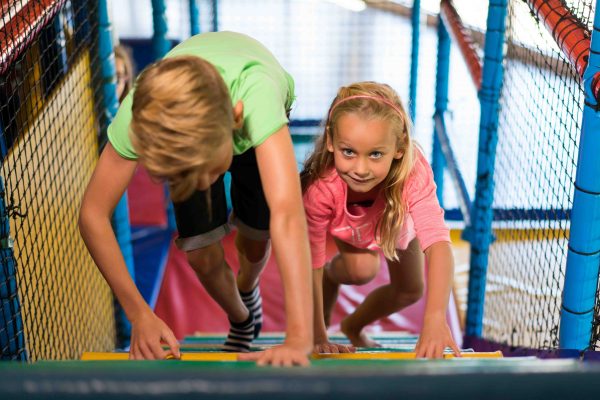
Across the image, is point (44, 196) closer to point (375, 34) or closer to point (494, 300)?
point (494, 300)

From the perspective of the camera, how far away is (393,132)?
58.4 inches

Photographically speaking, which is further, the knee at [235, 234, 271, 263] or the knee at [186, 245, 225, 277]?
the knee at [235, 234, 271, 263]

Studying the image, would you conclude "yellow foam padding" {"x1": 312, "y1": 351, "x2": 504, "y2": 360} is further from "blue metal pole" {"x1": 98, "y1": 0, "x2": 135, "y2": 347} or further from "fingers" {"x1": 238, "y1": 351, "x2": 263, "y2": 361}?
"blue metal pole" {"x1": 98, "y1": 0, "x2": 135, "y2": 347}

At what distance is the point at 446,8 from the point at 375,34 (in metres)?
2.68

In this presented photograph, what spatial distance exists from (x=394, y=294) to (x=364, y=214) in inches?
18.4

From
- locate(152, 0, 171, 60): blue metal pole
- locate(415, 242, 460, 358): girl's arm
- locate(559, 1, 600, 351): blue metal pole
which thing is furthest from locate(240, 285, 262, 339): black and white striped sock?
locate(152, 0, 171, 60): blue metal pole

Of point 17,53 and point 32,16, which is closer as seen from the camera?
point 17,53

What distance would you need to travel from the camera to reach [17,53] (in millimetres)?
1451

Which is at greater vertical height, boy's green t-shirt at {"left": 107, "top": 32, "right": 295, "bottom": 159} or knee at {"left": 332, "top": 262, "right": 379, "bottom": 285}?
boy's green t-shirt at {"left": 107, "top": 32, "right": 295, "bottom": 159}

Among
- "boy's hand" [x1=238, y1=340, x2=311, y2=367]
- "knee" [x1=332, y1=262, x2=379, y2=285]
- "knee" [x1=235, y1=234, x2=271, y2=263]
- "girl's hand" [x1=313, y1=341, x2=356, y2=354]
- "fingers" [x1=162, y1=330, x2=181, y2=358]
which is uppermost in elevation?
"boy's hand" [x1=238, y1=340, x2=311, y2=367]

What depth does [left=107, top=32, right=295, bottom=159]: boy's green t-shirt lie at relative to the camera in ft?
4.04

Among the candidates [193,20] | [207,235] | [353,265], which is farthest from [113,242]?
[193,20]

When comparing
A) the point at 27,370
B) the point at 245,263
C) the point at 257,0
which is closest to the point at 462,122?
the point at 257,0

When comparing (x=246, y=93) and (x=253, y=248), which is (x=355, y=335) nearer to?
(x=253, y=248)
